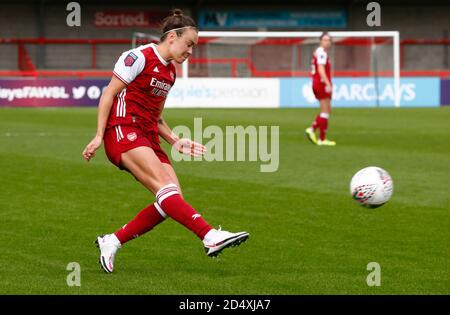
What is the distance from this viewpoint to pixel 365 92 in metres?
35.5

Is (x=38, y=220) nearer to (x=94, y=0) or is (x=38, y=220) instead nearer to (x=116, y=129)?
(x=116, y=129)

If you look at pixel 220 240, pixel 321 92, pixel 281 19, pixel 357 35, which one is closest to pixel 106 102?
pixel 220 240

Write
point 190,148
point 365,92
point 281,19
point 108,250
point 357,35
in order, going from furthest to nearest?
point 281,19 < point 357,35 < point 365,92 < point 190,148 < point 108,250

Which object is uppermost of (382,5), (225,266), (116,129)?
(382,5)

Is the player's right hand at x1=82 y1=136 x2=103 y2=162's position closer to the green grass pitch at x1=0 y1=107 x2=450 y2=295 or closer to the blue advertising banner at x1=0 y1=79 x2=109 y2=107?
the green grass pitch at x1=0 y1=107 x2=450 y2=295

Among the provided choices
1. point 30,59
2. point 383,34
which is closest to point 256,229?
point 383,34

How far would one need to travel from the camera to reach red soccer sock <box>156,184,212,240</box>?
738 centimetres

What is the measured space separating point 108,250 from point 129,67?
4.42ft

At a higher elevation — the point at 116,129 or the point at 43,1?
the point at 43,1

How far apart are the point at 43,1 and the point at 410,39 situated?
1829cm

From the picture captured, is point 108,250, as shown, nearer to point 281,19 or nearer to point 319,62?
point 319,62

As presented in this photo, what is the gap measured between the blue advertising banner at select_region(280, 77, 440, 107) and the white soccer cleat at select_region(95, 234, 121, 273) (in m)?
27.2

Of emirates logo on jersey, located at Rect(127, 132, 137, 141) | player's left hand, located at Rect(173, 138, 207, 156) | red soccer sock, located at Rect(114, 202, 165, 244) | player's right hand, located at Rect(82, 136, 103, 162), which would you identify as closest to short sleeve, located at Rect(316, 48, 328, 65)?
player's left hand, located at Rect(173, 138, 207, 156)

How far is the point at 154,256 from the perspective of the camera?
8.27 meters
